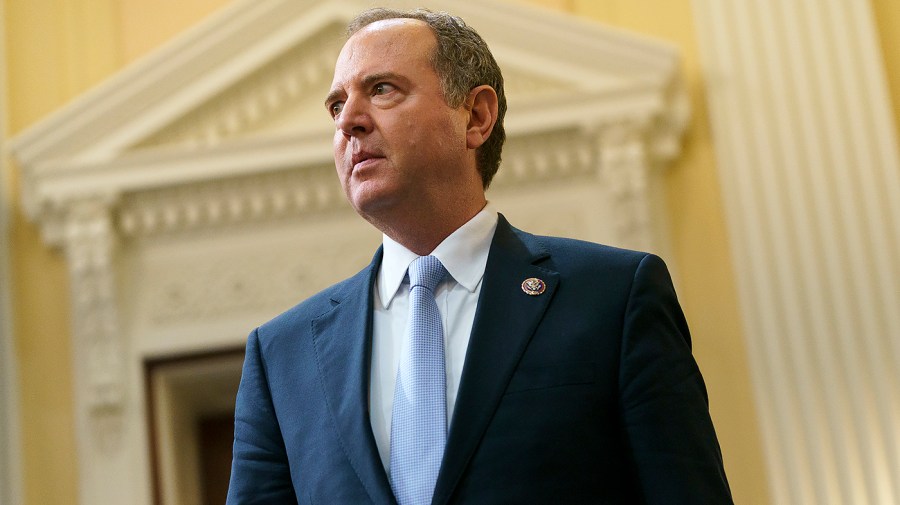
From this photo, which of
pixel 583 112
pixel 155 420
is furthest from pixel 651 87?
pixel 155 420

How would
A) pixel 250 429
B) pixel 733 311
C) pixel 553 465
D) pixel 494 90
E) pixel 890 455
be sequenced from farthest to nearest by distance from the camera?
pixel 733 311 → pixel 890 455 → pixel 494 90 → pixel 250 429 → pixel 553 465

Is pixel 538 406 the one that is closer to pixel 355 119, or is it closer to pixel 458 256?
pixel 458 256

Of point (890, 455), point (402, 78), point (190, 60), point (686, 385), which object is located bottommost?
point (890, 455)

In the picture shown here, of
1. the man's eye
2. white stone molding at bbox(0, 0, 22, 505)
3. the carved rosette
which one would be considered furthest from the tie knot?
white stone molding at bbox(0, 0, 22, 505)

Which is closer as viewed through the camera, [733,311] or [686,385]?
[686,385]

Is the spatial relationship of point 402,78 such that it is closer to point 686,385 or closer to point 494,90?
point 494,90

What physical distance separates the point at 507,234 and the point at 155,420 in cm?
355

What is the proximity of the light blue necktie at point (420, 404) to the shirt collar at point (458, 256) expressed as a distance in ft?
0.14

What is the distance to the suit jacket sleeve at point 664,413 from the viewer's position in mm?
1660

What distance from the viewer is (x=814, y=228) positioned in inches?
199

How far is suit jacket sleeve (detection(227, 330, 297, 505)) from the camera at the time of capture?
1.85 metres

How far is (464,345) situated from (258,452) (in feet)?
1.21

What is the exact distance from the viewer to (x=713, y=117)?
5254 millimetres

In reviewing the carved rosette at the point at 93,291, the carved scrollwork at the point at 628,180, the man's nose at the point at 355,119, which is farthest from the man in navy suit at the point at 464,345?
the carved rosette at the point at 93,291
